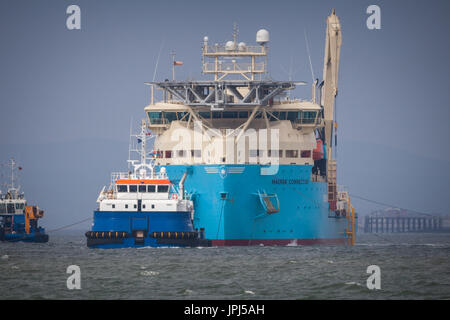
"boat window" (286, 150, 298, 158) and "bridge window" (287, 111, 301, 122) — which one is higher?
"bridge window" (287, 111, 301, 122)

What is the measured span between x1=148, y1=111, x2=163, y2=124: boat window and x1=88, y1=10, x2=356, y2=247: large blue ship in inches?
3.4

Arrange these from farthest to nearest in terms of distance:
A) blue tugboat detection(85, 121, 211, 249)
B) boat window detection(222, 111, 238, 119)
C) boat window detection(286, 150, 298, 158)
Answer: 1. boat window detection(222, 111, 238, 119)
2. boat window detection(286, 150, 298, 158)
3. blue tugboat detection(85, 121, 211, 249)

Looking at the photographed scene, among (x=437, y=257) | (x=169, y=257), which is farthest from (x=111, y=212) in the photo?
(x=437, y=257)

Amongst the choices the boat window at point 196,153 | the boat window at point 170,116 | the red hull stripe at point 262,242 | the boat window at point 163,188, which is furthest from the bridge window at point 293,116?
the boat window at point 163,188

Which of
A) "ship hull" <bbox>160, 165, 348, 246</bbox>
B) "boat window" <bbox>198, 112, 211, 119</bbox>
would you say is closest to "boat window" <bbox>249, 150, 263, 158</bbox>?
"ship hull" <bbox>160, 165, 348, 246</bbox>

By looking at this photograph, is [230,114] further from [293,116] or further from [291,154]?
[291,154]

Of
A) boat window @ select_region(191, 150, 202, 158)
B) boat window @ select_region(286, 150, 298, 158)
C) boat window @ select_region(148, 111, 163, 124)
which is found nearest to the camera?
boat window @ select_region(191, 150, 202, 158)

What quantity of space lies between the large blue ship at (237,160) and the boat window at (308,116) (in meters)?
0.09

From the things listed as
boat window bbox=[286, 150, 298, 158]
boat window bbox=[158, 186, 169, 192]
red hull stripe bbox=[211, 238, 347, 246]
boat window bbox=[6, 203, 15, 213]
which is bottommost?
red hull stripe bbox=[211, 238, 347, 246]

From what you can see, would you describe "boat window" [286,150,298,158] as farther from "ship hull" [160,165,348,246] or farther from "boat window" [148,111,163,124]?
"boat window" [148,111,163,124]

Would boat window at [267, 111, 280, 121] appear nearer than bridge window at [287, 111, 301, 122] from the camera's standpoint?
Yes

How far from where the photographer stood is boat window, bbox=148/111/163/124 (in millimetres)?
81562

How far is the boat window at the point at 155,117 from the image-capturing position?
268ft

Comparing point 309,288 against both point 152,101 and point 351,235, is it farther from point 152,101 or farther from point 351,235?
point 351,235
